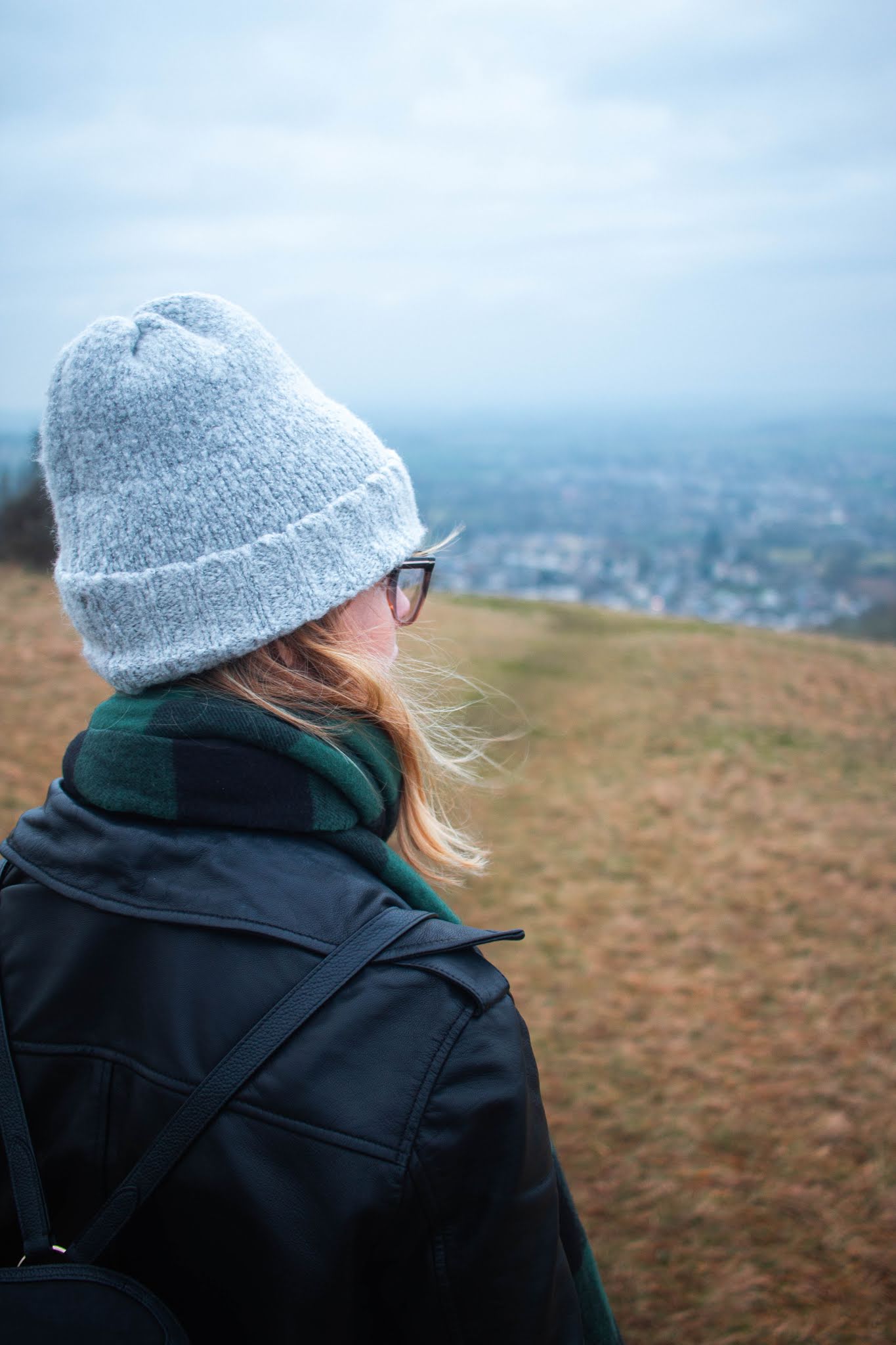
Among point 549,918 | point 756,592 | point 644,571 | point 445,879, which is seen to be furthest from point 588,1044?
point 644,571

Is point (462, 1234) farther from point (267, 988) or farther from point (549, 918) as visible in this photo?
point (549, 918)

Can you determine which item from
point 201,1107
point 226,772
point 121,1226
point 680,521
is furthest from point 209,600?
point 680,521

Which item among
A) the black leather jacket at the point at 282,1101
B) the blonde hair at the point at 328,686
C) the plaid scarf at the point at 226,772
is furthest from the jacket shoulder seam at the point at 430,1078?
the blonde hair at the point at 328,686

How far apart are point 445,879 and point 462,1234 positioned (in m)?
0.80

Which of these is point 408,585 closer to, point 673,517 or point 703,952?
point 703,952

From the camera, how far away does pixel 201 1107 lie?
980mm

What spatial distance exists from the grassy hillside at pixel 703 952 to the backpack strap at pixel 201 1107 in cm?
132

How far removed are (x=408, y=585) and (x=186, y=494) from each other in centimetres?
49

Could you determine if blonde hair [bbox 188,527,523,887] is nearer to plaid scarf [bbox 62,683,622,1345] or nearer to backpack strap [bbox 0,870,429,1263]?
plaid scarf [bbox 62,683,622,1345]

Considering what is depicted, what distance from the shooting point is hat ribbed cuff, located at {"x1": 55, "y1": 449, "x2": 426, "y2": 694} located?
49.3 inches

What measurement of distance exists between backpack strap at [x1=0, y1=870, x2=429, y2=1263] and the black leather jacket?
0.02 metres

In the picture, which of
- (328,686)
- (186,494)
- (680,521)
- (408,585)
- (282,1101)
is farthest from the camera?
(680,521)

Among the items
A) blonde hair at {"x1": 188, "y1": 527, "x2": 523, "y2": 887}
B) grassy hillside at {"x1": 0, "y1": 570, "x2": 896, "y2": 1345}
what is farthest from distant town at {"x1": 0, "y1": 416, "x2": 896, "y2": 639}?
grassy hillside at {"x1": 0, "y1": 570, "x2": 896, "y2": 1345}

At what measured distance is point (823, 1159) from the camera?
3420 mm
